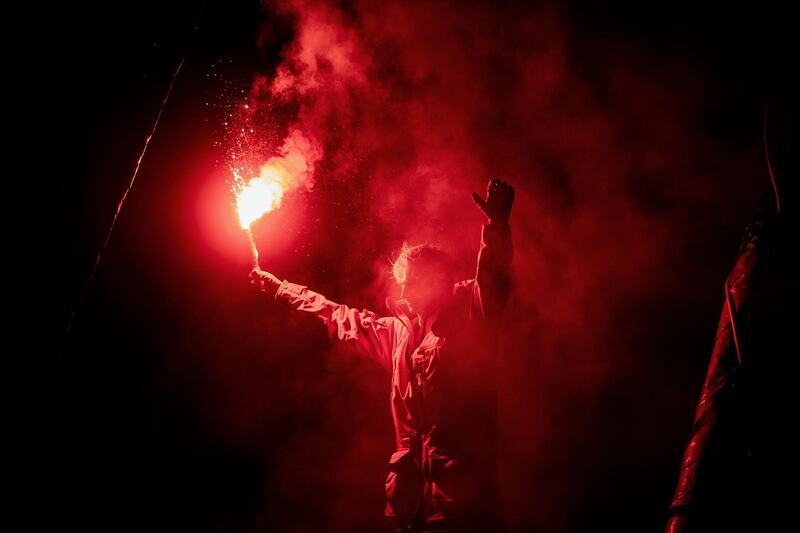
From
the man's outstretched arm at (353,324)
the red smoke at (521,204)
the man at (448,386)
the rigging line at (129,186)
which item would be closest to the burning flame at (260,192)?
the red smoke at (521,204)

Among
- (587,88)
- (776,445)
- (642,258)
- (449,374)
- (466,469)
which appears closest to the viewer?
(776,445)

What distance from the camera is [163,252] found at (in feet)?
14.1

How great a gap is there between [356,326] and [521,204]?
1844 mm

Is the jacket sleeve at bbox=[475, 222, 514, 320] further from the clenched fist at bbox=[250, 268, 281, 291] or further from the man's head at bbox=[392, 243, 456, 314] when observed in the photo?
the clenched fist at bbox=[250, 268, 281, 291]

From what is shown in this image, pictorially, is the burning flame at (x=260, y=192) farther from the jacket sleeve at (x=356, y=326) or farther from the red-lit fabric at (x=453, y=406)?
the red-lit fabric at (x=453, y=406)

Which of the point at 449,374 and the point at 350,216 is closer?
the point at 449,374

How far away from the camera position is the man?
251 cm

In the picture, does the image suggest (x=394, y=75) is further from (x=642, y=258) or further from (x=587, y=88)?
(x=642, y=258)

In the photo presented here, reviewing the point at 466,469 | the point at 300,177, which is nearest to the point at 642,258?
the point at 466,469

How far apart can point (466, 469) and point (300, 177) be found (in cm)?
291

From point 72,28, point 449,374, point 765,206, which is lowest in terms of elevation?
point 449,374

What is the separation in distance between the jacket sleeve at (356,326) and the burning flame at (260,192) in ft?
2.79

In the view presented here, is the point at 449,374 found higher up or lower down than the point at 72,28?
lower down

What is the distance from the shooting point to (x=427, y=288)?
3.13 meters
